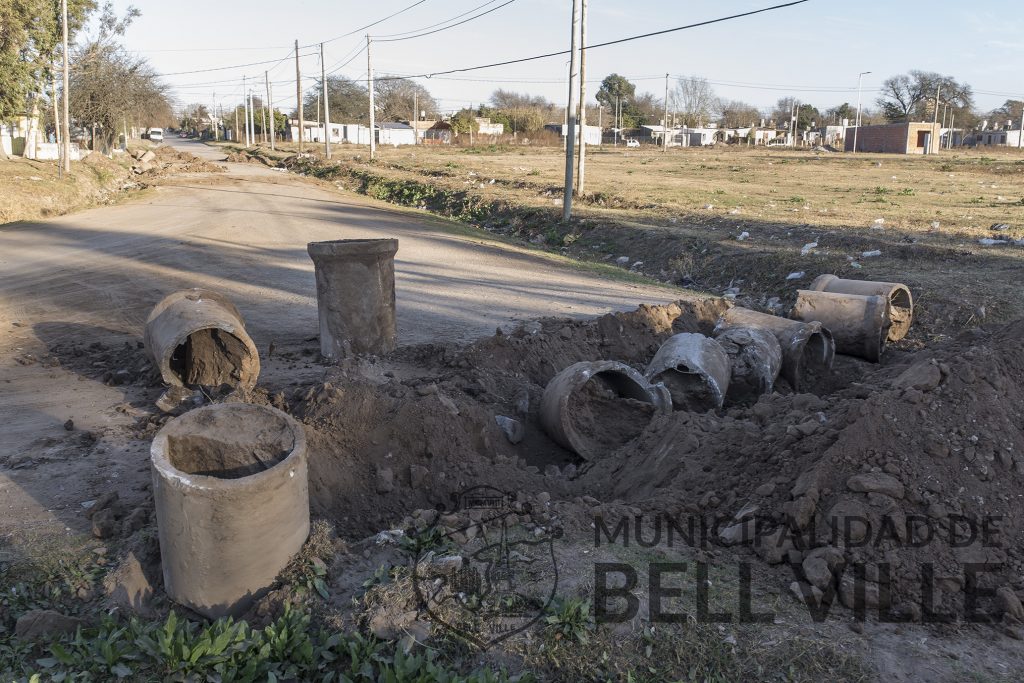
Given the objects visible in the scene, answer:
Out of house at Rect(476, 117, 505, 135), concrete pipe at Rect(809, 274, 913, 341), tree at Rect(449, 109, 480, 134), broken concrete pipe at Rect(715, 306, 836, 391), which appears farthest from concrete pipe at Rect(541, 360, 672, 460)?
house at Rect(476, 117, 505, 135)

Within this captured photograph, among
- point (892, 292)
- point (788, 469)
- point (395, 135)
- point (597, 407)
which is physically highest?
point (395, 135)

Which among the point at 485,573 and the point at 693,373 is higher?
the point at 693,373

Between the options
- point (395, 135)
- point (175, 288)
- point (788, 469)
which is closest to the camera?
point (788, 469)

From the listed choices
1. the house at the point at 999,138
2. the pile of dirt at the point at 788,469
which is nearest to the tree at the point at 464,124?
the house at the point at 999,138

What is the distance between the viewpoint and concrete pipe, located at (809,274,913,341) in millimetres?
9727

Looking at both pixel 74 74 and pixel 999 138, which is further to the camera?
pixel 999 138

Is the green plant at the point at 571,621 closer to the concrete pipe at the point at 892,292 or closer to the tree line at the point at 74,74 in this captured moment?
the concrete pipe at the point at 892,292

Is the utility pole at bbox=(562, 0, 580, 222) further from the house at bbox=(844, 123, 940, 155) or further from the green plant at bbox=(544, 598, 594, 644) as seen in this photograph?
the house at bbox=(844, 123, 940, 155)

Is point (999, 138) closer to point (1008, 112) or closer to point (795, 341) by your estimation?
point (1008, 112)

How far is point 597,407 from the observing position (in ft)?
23.3

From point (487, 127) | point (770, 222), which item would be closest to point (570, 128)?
point (770, 222)

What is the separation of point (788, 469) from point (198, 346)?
17.9 ft

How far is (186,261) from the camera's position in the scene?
43.4ft

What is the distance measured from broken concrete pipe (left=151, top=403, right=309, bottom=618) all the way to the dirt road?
136cm
